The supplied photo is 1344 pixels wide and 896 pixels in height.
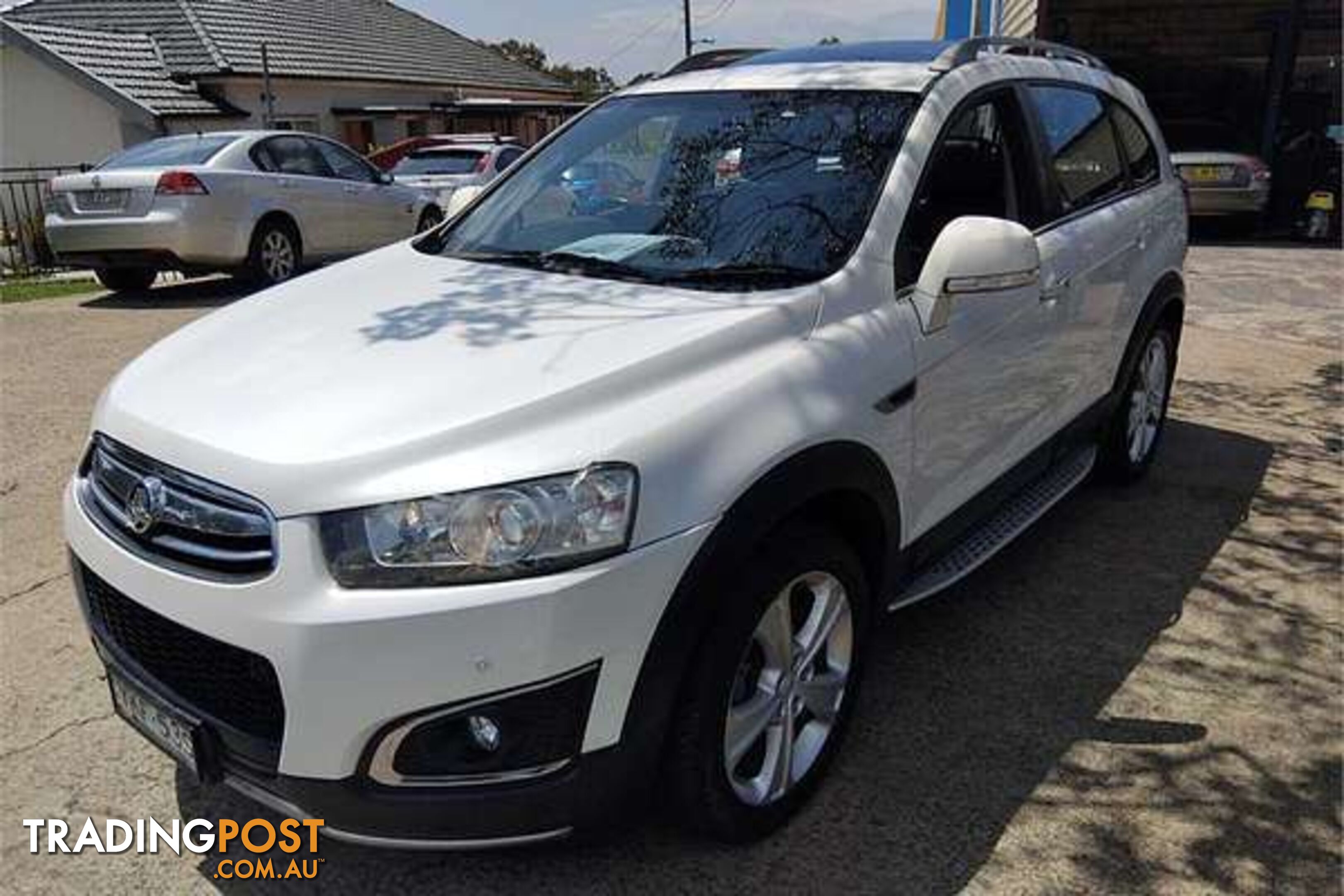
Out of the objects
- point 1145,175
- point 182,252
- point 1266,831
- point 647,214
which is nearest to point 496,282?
point 647,214

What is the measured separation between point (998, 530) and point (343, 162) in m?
A: 9.78

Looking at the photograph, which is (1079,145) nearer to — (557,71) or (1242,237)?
(1242,237)

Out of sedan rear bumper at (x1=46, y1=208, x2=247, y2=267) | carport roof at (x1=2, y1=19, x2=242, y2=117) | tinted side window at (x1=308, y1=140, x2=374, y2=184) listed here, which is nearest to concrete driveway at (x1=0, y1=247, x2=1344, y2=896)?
sedan rear bumper at (x1=46, y1=208, x2=247, y2=267)

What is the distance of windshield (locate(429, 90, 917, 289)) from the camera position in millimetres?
2998

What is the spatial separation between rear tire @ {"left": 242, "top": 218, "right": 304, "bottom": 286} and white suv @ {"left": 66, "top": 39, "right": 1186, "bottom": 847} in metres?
7.25

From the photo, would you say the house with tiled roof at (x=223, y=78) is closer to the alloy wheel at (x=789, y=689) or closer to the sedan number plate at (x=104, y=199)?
the sedan number plate at (x=104, y=199)

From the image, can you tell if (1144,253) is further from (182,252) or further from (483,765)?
(182,252)

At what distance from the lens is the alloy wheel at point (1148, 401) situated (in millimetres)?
4898

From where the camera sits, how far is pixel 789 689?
8.61 ft

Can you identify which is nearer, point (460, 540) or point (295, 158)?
point (460, 540)

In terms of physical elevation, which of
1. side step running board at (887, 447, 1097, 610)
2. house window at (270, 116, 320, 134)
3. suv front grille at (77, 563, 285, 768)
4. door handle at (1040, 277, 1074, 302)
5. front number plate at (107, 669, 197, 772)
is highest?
house window at (270, 116, 320, 134)

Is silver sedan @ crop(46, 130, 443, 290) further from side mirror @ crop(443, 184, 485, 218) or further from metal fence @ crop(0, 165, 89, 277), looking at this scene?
side mirror @ crop(443, 184, 485, 218)

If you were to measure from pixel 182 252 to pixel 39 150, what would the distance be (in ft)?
57.7

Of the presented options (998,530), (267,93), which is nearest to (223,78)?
(267,93)
